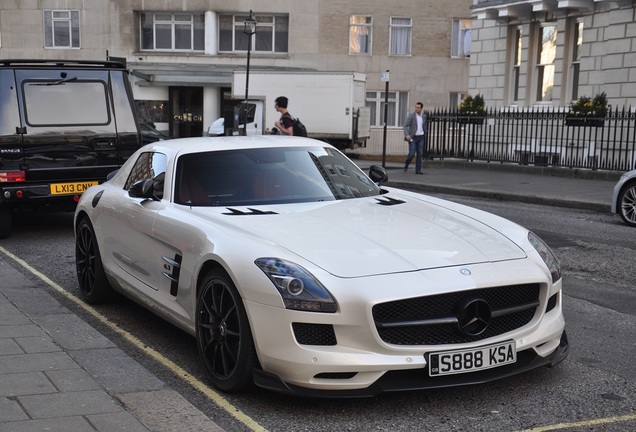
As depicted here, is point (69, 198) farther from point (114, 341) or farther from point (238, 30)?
point (238, 30)

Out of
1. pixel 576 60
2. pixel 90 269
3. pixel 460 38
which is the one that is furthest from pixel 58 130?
pixel 460 38

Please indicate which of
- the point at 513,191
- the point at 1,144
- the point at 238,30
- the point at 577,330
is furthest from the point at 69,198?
the point at 238,30

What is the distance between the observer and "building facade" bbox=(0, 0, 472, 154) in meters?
39.4

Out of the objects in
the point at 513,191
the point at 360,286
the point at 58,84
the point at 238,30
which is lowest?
the point at 513,191

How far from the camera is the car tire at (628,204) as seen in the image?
41.0 ft

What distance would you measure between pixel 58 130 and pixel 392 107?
30.2 meters

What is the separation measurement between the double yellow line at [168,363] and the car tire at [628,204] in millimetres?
8476

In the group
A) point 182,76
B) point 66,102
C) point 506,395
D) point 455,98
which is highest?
point 182,76

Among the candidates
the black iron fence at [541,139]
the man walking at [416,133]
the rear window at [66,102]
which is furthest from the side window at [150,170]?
the man walking at [416,133]

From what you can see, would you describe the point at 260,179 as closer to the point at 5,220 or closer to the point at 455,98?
the point at 5,220

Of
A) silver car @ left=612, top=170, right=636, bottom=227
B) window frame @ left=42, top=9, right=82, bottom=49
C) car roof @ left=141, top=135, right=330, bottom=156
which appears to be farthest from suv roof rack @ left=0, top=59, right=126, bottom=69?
window frame @ left=42, top=9, right=82, bottom=49

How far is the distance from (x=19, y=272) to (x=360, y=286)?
5250 millimetres

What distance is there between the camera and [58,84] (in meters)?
11.0

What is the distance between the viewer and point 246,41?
3994cm
